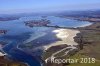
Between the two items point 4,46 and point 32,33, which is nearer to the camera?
point 4,46

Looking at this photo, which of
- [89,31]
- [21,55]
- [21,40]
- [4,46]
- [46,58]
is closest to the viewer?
[46,58]

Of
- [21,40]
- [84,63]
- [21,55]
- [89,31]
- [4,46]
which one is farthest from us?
[89,31]

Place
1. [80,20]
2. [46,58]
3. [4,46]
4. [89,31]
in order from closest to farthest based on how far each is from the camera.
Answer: [46,58], [4,46], [89,31], [80,20]

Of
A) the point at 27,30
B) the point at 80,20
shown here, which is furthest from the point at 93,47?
the point at 80,20

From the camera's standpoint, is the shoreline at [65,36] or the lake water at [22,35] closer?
the lake water at [22,35]

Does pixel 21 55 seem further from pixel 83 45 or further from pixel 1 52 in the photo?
pixel 83 45

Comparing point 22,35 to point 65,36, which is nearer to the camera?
point 65,36

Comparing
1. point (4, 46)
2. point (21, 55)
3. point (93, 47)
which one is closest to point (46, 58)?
point (21, 55)

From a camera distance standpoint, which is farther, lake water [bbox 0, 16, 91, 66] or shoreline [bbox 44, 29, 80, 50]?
shoreline [bbox 44, 29, 80, 50]

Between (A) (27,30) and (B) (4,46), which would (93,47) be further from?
(A) (27,30)
